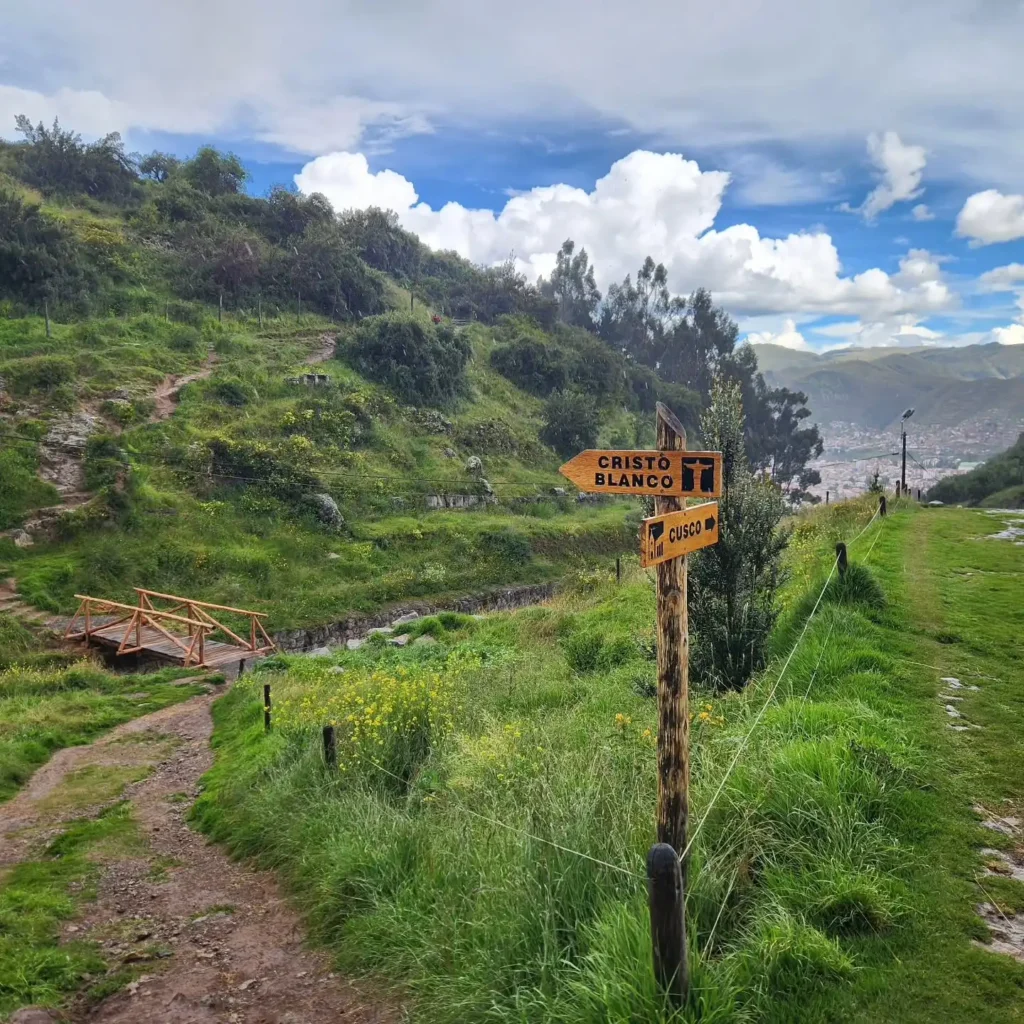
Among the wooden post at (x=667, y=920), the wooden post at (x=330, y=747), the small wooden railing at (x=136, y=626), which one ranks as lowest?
the small wooden railing at (x=136, y=626)

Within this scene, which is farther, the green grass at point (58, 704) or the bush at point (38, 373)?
the bush at point (38, 373)

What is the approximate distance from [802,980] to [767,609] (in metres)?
4.77

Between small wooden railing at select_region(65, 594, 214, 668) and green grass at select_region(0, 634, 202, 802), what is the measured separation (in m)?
0.85

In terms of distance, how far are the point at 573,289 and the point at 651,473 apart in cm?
8443

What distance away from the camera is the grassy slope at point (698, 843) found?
3320 millimetres

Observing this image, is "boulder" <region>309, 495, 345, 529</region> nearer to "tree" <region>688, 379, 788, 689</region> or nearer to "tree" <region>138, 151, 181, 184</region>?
"tree" <region>688, 379, 788, 689</region>

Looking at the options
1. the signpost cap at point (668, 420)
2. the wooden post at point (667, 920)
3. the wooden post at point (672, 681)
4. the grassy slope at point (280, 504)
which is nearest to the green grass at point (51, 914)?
the wooden post at point (667, 920)

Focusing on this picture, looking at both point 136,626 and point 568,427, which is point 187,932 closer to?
point 136,626

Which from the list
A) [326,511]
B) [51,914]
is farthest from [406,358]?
[51,914]

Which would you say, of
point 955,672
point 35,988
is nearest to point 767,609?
point 955,672

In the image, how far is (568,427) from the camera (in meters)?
45.9

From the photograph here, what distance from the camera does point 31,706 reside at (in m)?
12.3

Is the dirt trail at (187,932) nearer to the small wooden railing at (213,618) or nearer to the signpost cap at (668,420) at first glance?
the signpost cap at (668,420)

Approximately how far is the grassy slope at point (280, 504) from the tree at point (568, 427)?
10.2 ft
